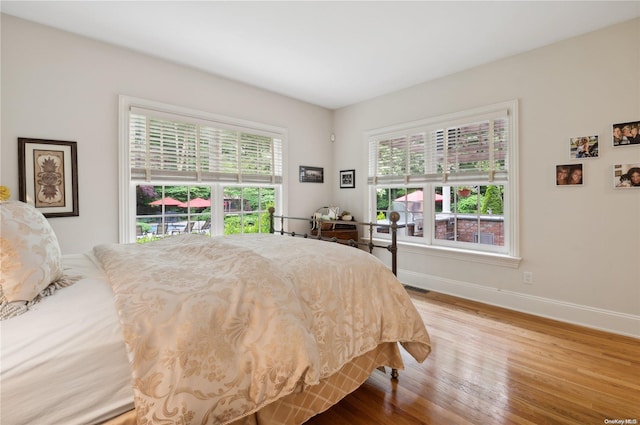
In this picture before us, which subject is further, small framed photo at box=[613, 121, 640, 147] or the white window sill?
the white window sill

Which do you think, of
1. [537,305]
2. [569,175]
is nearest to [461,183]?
[569,175]

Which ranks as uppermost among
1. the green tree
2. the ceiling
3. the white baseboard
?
the ceiling

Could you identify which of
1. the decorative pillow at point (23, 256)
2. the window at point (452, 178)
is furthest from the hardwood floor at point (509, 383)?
the decorative pillow at point (23, 256)

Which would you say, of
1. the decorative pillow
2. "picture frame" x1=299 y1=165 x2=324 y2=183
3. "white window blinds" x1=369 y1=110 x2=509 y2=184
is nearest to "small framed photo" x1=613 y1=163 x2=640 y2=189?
"white window blinds" x1=369 y1=110 x2=509 y2=184

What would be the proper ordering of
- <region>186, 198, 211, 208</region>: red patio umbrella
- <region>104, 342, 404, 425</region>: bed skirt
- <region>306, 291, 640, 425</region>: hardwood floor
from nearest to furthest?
<region>104, 342, 404, 425</region>: bed skirt, <region>306, 291, 640, 425</region>: hardwood floor, <region>186, 198, 211, 208</region>: red patio umbrella

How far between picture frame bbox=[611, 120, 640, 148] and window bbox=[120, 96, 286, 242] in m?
3.48

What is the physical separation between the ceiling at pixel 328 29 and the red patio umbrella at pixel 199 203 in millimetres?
1480

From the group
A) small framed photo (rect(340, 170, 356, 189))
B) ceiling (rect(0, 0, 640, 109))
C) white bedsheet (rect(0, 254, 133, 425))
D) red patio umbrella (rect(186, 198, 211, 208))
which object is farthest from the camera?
small framed photo (rect(340, 170, 356, 189))

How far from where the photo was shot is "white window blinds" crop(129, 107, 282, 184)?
9.82ft

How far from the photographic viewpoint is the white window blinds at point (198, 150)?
299 centimetres

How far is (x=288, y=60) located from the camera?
3.14m

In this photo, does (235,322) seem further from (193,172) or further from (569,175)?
(569,175)

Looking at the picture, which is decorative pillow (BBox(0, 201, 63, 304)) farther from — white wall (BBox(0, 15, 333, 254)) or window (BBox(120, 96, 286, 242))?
window (BBox(120, 96, 286, 242))

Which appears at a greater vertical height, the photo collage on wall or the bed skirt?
the photo collage on wall
